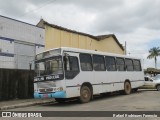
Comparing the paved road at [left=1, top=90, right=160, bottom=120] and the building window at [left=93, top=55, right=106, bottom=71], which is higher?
the building window at [left=93, top=55, right=106, bottom=71]

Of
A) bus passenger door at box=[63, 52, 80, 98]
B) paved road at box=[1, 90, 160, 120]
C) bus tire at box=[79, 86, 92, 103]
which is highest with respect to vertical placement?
bus passenger door at box=[63, 52, 80, 98]

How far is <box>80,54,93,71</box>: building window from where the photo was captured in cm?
1860

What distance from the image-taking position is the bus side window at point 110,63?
21152mm

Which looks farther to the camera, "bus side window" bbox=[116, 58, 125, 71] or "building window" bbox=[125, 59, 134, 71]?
"building window" bbox=[125, 59, 134, 71]

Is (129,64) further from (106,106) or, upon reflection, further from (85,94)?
(106,106)

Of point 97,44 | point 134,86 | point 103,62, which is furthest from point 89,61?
point 97,44

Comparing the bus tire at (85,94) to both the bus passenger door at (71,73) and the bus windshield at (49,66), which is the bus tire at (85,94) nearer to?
the bus passenger door at (71,73)

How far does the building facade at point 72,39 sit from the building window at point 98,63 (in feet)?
24.5

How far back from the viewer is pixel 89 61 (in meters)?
19.3

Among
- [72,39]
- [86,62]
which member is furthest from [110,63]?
[72,39]

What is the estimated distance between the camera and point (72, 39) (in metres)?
30.4

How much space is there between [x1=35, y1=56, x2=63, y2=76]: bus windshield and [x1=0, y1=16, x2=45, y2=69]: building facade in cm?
452

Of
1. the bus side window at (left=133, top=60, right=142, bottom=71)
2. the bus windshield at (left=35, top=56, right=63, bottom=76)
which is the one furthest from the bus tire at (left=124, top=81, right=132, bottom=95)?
the bus windshield at (left=35, top=56, right=63, bottom=76)

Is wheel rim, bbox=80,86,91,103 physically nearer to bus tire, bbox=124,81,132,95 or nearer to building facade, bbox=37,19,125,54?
bus tire, bbox=124,81,132,95
